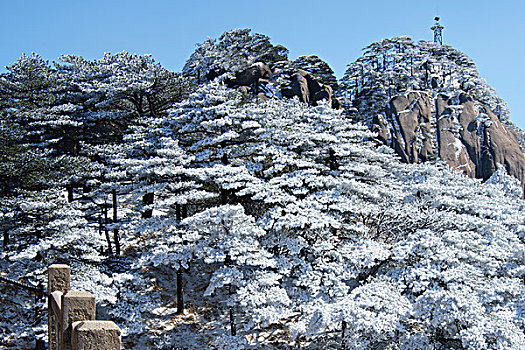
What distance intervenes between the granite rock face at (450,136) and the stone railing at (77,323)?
34347mm

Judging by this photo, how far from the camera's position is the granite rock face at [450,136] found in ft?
117

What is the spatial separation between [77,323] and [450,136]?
1552 inches

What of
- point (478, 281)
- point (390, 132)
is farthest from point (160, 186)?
point (390, 132)

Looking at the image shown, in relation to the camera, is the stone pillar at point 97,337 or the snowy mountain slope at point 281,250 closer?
the stone pillar at point 97,337

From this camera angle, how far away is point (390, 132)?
3694 cm

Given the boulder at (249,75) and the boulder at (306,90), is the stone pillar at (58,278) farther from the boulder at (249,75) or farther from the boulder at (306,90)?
the boulder at (249,75)

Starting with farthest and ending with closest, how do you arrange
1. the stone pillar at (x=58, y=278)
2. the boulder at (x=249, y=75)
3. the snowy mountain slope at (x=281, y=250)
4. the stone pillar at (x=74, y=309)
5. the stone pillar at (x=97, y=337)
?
the boulder at (x=249, y=75)
the snowy mountain slope at (x=281, y=250)
the stone pillar at (x=58, y=278)
the stone pillar at (x=74, y=309)
the stone pillar at (x=97, y=337)

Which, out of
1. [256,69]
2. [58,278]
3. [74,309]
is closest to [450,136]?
[256,69]

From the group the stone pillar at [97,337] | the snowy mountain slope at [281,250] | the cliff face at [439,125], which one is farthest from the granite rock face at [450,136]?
the stone pillar at [97,337]

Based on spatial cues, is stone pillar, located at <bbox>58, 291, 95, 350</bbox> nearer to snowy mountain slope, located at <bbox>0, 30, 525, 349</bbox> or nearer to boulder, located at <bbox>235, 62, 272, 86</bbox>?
snowy mountain slope, located at <bbox>0, 30, 525, 349</bbox>

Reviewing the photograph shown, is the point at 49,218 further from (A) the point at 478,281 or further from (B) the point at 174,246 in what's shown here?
(A) the point at 478,281

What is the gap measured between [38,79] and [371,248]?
704 inches

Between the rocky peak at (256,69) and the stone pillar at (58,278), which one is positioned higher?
the rocky peak at (256,69)

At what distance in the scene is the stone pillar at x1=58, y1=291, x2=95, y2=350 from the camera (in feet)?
8.11
